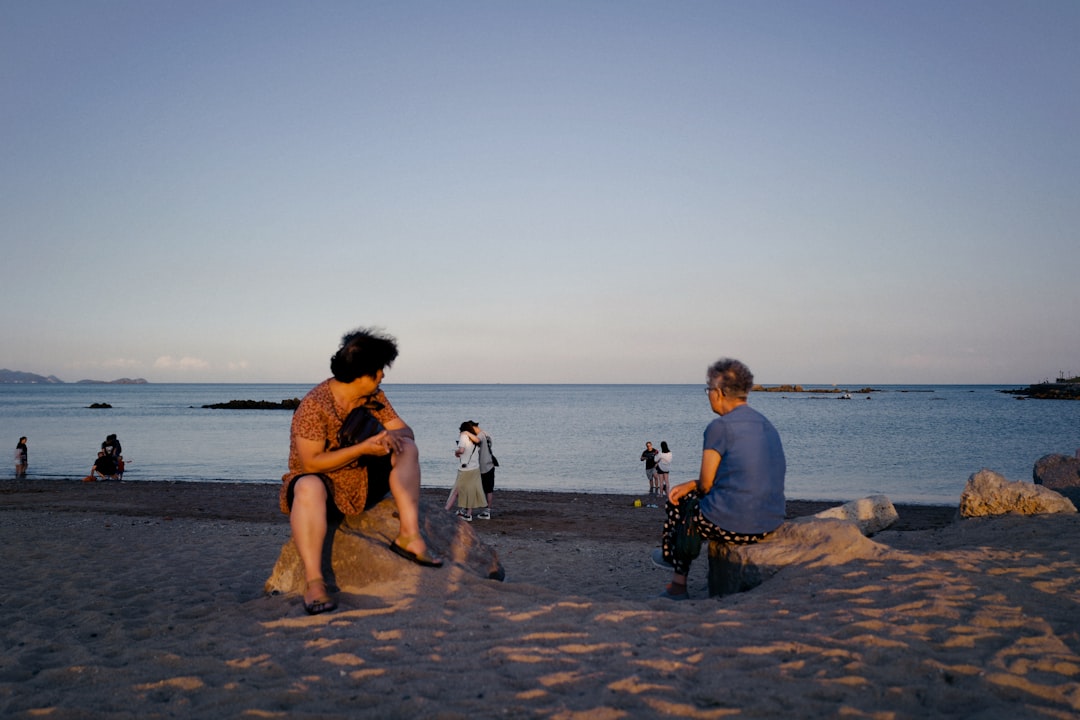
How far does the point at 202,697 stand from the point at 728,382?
4144 mm

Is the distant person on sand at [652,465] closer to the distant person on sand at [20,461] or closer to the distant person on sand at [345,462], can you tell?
the distant person on sand at [345,462]

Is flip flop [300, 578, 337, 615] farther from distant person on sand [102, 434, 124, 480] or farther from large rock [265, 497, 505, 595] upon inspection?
distant person on sand [102, 434, 124, 480]

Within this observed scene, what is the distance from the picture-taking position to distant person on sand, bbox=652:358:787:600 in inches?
216

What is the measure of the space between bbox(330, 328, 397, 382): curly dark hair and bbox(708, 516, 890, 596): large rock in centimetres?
318

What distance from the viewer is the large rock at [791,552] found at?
548 centimetres

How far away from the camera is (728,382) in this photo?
566cm

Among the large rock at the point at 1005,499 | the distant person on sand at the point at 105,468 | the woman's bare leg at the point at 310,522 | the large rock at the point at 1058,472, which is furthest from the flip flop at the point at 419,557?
the distant person on sand at the point at 105,468

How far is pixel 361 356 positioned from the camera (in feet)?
16.4

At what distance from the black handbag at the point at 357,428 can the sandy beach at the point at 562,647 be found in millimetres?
1045

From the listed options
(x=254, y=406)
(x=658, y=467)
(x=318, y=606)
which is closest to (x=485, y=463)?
(x=658, y=467)

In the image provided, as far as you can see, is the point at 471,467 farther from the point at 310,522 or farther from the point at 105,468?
the point at 105,468

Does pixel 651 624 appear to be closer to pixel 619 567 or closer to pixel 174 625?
pixel 174 625

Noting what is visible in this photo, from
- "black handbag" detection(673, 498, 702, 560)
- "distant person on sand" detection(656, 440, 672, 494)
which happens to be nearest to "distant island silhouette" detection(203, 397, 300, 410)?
"distant person on sand" detection(656, 440, 672, 494)

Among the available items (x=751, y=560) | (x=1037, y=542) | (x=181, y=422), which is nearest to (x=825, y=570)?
(x=751, y=560)
